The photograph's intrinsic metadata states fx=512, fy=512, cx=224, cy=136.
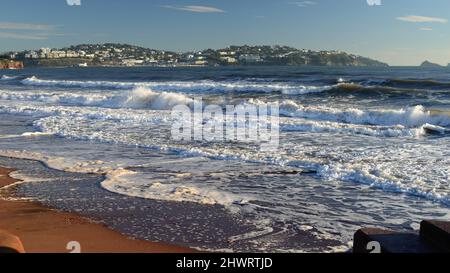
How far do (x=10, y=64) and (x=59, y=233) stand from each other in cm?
11741

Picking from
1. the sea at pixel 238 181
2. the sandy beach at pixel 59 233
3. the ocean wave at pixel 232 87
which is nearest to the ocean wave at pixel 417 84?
the ocean wave at pixel 232 87

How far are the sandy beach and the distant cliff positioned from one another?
344 feet

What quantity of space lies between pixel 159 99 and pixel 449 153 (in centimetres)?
1697

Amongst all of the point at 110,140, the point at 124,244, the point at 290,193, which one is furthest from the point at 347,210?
the point at 110,140

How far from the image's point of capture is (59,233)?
5.12 m

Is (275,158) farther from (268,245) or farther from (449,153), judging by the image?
(268,245)

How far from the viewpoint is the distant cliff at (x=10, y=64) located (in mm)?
105312

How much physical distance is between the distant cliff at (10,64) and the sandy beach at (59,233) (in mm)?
104817

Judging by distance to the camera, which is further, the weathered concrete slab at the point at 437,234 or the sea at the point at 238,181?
the sea at the point at 238,181

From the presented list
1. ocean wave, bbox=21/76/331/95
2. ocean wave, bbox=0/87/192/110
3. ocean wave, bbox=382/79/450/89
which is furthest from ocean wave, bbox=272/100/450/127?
ocean wave, bbox=382/79/450/89

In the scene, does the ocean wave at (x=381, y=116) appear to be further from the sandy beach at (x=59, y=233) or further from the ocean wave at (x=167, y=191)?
the sandy beach at (x=59, y=233)

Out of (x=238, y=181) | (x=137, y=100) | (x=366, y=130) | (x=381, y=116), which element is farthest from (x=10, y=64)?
(x=238, y=181)

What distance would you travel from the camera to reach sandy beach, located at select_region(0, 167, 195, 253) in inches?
181
